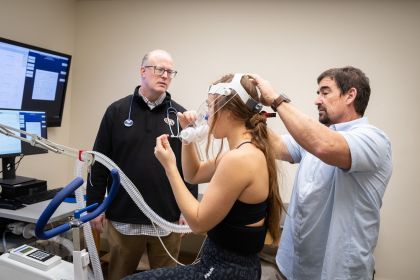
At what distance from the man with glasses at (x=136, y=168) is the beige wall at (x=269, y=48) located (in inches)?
43.4

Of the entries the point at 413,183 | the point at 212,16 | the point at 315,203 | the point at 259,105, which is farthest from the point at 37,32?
the point at 413,183

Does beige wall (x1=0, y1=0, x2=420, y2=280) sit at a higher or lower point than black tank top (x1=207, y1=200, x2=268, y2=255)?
higher

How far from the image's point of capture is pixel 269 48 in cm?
287

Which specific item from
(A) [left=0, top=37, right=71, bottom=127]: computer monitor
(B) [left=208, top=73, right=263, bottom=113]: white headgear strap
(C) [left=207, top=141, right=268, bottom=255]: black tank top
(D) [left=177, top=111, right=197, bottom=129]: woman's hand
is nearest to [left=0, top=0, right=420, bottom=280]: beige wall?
(A) [left=0, top=37, right=71, bottom=127]: computer monitor

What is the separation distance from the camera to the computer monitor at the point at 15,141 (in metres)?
2.08

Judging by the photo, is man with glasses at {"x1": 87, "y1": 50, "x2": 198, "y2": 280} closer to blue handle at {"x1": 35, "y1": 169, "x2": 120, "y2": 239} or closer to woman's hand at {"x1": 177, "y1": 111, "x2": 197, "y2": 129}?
woman's hand at {"x1": 177, "y1": 111, "x2": 197, "y2": 129}

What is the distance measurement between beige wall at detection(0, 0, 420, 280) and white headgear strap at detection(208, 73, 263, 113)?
1806 mm

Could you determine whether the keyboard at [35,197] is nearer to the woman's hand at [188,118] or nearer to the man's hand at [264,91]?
the woman's hand at [188,118]

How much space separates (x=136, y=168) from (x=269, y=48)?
1.69 metres

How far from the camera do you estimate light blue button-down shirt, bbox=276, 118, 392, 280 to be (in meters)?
1.24

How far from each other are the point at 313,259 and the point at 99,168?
4.25 feet

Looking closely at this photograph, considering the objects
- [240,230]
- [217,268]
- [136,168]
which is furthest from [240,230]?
[136,168]

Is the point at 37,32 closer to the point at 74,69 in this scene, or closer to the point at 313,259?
the point at 74,69

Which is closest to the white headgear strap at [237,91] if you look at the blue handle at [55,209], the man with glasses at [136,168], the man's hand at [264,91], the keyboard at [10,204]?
the man's hand at [264,91]
